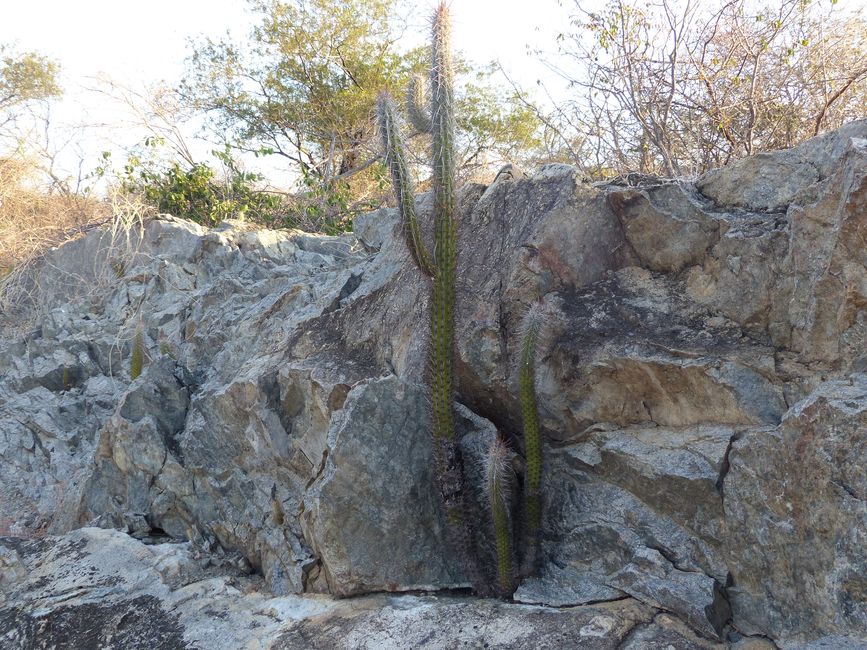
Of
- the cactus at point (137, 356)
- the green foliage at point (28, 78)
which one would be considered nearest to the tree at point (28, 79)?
the green foliage at point (28, 78)

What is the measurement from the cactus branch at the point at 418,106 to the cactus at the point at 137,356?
149 inches

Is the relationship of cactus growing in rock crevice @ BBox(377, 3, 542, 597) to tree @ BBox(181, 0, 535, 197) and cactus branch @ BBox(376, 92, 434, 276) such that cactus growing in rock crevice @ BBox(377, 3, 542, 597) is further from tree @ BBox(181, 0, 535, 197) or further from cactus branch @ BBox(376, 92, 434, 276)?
tree @ BBox(181, 0, 535, 197)

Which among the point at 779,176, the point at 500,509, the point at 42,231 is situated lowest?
the point at 500,509

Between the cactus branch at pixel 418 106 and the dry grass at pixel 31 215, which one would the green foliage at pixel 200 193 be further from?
the cactus branch at pixel 418 106

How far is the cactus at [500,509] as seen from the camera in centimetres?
338

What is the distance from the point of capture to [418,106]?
414cm

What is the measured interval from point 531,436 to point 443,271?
0.97 metres

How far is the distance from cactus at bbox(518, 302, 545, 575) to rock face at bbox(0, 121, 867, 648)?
6.7 inches

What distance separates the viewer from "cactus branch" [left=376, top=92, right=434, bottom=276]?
3.71 m

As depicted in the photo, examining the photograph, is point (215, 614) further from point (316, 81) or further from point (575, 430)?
point (316, 81)

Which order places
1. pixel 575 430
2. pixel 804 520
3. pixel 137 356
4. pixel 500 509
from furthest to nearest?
pixel 137 356, pixel 575 430, pixel 500 509, pixel 804 520

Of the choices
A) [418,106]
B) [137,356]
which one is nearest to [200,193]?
[137,356]

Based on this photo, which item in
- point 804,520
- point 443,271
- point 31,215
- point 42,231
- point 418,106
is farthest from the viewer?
point 31,215

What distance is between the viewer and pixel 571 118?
6930 millimetres
